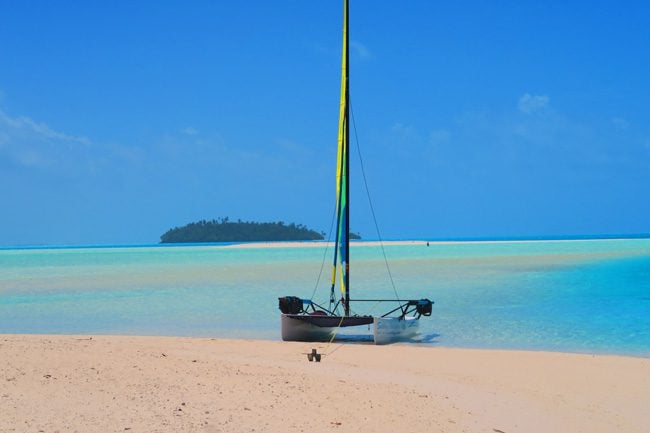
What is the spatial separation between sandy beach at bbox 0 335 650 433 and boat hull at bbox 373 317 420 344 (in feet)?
9.28

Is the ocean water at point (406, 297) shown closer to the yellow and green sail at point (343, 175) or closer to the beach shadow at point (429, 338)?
the beach shadow at point (429, 338)

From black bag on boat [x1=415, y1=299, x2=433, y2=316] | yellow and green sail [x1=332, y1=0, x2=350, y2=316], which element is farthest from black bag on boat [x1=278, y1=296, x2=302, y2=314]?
black bag on boat [x1=415, y1=299, x2=433, y2=316]

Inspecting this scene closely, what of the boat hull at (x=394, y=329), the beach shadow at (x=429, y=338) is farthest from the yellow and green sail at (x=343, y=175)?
the beach shadow at (x=429, y=338)

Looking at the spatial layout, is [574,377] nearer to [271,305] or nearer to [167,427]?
[167,427]

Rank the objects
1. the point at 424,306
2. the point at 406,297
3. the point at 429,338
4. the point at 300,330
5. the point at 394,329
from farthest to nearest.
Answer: the point at 406,297 → the point at 424,306 → the point at 429,338 → the point at 394,329 → the point at 300,330

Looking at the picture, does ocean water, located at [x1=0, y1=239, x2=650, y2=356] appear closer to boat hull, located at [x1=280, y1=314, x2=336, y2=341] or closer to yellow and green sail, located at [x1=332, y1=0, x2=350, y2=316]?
boat hull, located at [x1=280, y1=314, x2=336, y2=341]

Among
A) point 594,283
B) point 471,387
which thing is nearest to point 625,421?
point 471,387

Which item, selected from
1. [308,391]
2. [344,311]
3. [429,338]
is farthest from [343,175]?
[308,391]

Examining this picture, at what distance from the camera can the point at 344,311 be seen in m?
18.9

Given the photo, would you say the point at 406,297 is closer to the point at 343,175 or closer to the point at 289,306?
the point at 343,175

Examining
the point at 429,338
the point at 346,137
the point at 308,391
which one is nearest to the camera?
the point at 308,391

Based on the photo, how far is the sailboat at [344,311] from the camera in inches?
682

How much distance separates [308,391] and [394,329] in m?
8.35

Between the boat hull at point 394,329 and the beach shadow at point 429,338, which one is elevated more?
the boat hull at point 394,329
